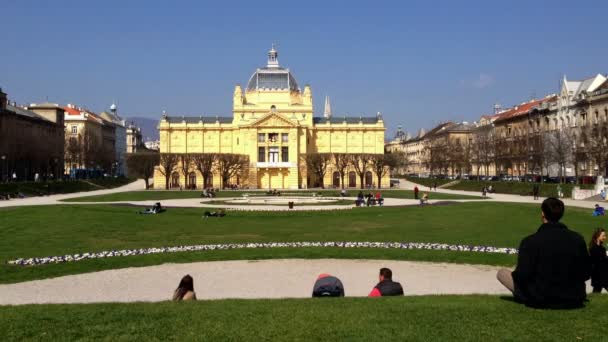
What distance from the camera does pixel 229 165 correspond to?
355 ft

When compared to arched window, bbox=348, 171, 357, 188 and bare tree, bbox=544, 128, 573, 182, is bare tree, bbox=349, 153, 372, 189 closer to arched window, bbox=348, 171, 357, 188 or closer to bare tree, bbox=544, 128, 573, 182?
arched window, bbox=348, 171, 357, 188

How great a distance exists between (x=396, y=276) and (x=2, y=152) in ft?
275

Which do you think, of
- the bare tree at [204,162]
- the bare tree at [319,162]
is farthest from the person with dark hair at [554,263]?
the bare tree at [319,162]

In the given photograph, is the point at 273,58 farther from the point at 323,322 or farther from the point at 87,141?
the point at 323,322

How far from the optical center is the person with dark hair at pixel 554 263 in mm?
9211

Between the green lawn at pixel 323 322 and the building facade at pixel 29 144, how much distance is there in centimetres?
8178

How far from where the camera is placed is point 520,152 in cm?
10575

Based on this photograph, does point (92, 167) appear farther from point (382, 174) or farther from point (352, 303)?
point (352, 303)

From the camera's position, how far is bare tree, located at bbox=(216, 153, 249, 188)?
108 metres

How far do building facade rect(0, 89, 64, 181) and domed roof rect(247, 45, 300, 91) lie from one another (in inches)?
1535

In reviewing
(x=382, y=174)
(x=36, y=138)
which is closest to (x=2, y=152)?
(x=36, y=138)

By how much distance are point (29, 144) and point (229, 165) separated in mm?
31201

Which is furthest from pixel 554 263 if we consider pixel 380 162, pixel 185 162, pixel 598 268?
pixel 380 162

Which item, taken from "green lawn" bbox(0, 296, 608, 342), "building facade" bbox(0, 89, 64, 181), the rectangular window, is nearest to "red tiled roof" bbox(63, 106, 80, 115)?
"building facade" bbox(0, 89, 64, 181)
